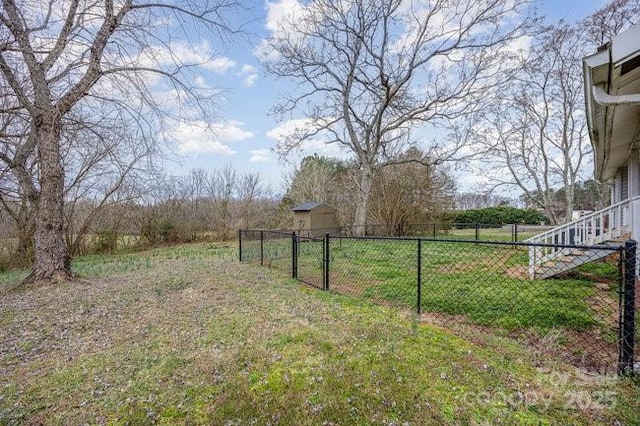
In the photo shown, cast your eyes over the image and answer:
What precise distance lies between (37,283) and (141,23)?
4637 millimetres

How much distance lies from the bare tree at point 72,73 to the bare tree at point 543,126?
1275cm

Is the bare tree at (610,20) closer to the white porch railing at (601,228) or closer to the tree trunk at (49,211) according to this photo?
the white porch railing at (601,228)

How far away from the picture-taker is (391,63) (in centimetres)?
1334

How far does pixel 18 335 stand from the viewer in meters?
3.09

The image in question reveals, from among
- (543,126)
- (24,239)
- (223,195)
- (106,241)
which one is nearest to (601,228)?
(543,126)

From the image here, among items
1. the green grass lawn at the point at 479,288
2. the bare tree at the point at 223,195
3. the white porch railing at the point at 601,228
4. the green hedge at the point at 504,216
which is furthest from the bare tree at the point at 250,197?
the white porch railing at the point at 601,228

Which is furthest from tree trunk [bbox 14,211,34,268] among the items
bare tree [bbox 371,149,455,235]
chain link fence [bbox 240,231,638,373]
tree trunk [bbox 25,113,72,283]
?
bare tree [bbox 371,149,455,235]

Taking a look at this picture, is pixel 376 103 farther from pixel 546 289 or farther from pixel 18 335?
pixel 18 335

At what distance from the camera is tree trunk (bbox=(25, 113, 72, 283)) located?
17.2ft

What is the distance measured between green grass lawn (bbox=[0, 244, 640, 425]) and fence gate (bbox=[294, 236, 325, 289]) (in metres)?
1.42

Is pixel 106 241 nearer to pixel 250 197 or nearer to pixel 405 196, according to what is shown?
pixel 250 197

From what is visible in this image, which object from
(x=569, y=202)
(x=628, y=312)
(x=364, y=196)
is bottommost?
(x=628, y=312)

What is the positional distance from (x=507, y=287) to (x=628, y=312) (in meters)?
2.93

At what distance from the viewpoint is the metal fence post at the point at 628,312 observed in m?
2.10
